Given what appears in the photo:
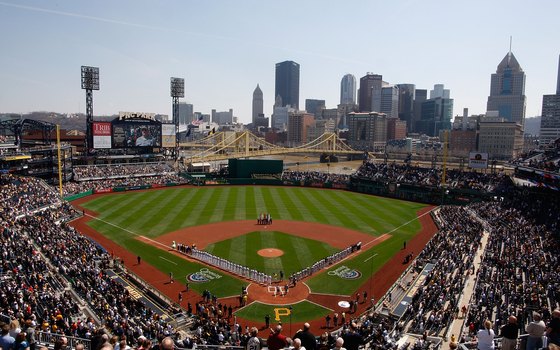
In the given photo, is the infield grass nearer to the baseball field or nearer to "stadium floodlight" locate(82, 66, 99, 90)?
the baseball field

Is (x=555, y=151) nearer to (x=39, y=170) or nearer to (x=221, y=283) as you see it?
(x=221, y=283)

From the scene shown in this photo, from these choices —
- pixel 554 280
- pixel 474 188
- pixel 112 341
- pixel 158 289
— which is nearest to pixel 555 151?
pixel 474 188

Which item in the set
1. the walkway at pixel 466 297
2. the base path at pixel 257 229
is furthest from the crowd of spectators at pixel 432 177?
the walkway at pixel 466 297

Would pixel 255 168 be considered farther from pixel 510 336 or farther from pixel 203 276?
pixel 510 336

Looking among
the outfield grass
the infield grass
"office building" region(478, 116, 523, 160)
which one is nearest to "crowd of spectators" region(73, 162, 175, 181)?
the outfield grass

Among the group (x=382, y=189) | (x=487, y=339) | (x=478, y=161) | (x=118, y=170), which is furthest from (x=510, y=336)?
(x=118, y=170)

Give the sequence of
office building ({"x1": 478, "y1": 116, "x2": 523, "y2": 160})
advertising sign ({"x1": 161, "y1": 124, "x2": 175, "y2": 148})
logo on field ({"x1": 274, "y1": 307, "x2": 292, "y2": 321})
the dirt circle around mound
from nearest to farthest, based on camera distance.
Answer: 1. logo on field ({"x1": 274, "y1": 307, "x2": 292, "y2": 321})
2. the dirt circle around mound
3. advertising sign ({"x1": 161, "y1": 124, "x2": 175, "y2": 148})
4. office building ({"x1": 478, "y1": 116, "x2": 523, "y2": 160})

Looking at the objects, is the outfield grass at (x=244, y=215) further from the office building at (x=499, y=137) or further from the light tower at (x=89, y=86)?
the office building at (x=499, y=137)
